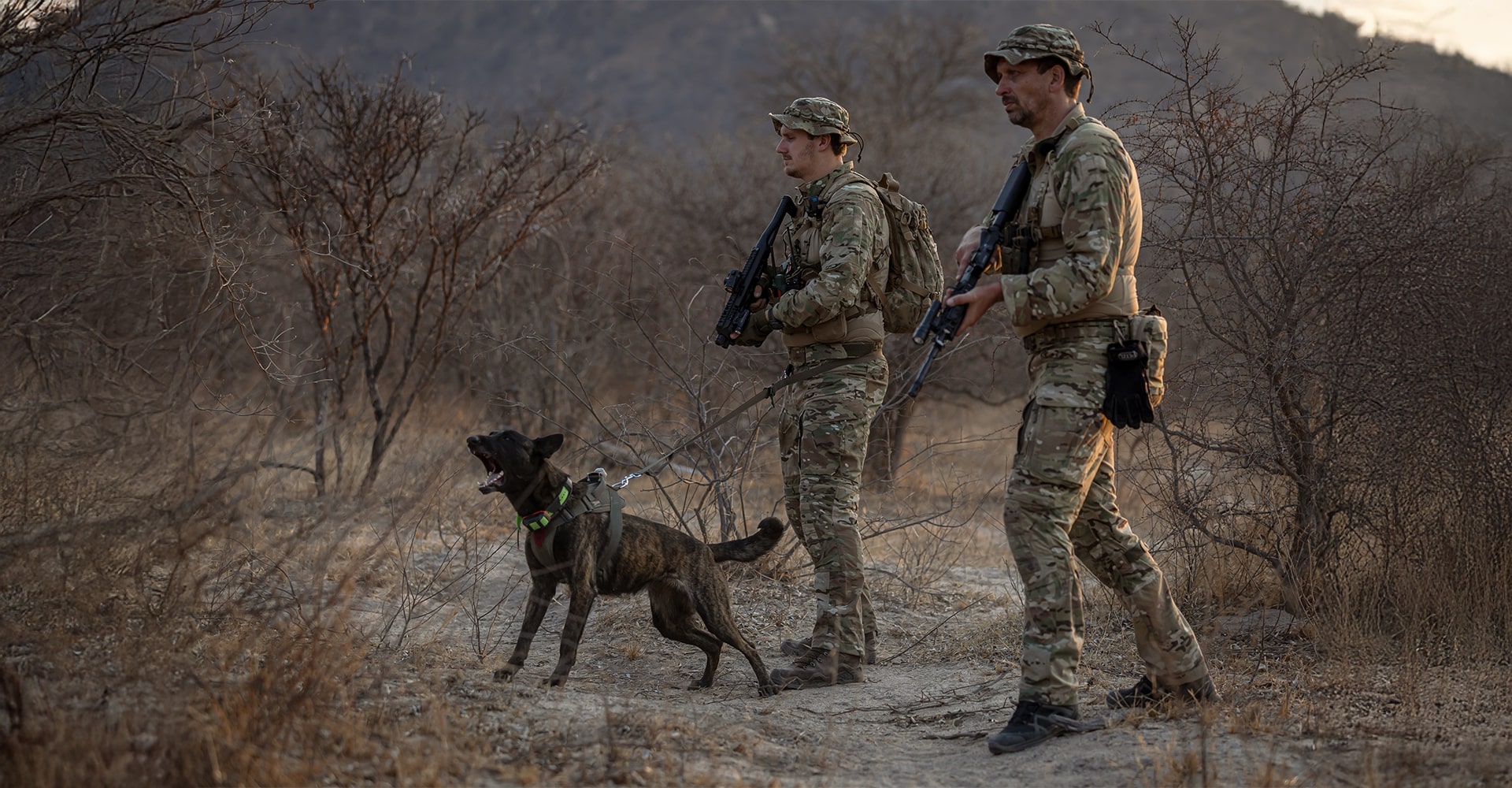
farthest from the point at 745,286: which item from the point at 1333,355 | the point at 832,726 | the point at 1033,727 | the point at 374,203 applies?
the point at 374,203

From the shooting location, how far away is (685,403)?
344 inches

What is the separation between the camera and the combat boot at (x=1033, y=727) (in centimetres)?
401

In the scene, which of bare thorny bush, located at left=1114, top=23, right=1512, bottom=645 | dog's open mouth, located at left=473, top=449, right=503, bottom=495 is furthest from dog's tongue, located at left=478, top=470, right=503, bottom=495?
bare thorny bush, located at left=1114, top=23, right=1512, bottom=645

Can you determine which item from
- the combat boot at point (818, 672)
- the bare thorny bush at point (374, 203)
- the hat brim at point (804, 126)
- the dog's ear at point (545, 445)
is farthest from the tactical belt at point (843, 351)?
the bare thorny bush at point (374, 203)

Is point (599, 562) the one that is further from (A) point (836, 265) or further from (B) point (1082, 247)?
(B) point (1082, 247)

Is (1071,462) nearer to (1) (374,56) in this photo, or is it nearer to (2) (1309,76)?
(2) (1309,76)

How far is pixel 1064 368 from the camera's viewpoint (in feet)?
13.2

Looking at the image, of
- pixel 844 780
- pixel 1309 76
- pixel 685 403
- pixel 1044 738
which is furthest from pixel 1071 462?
pixel 685 403

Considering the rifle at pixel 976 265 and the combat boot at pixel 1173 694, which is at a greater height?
the rifle at pixel 976 265

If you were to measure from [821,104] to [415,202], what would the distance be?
478 centimetres

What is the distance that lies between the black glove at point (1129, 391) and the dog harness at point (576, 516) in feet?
6.98

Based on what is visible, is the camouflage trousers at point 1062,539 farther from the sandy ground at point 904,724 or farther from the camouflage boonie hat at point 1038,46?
the camouflage boonie hat at point 1038,46

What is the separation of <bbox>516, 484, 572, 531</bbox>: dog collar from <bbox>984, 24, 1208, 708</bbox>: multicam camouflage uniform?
6.26 feet

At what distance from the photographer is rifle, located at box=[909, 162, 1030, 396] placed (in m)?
4.04
